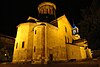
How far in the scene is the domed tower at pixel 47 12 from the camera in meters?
28.1

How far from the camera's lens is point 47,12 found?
28.7 metres

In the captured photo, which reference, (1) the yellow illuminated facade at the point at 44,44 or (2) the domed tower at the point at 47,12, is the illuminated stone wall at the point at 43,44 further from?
(2) the domed tower at the point at 47,12

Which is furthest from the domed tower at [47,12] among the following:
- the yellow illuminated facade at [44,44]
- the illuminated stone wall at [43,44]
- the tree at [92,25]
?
the tree at [92,25]

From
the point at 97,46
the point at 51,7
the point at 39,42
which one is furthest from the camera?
the point at 51,7

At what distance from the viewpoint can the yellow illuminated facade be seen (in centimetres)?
2128

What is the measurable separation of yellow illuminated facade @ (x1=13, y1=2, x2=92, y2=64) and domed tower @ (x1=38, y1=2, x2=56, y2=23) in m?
2.99

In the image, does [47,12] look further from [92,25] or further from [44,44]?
[92,25]

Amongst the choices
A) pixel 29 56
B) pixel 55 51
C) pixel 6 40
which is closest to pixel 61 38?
pixel 55 51

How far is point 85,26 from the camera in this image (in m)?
10.9

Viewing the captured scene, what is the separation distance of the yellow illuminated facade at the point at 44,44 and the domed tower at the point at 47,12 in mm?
2985

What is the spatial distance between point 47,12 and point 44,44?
31.1 ft

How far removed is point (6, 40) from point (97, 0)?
2414 cm

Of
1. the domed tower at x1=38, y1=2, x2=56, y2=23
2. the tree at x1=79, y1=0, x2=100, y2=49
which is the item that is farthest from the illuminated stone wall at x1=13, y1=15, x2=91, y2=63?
the tree at x1=79, y1=0, x2=100, y2=49

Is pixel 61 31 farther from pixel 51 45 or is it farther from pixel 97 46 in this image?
pixel 97 46
